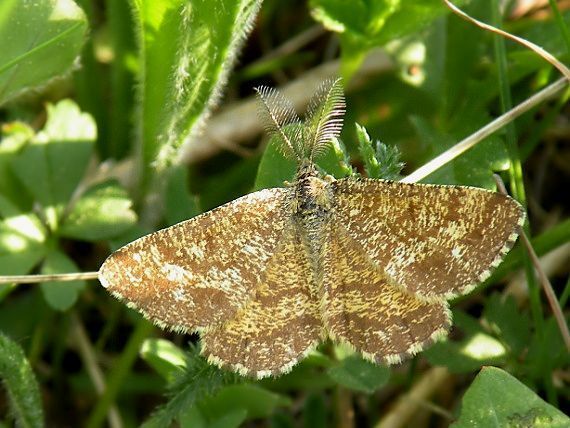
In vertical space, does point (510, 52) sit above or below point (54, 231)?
above

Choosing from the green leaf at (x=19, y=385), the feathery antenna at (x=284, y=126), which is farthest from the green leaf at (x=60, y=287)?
the feathery antenna at (x=284, y=126)

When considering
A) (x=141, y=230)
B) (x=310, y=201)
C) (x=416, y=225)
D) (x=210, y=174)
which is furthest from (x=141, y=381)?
(x=416, y=225)

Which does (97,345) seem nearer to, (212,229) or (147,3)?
(212,229)

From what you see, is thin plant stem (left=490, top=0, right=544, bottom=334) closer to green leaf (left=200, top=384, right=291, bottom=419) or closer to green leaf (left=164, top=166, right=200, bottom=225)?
green leaf (left=200, top=384, right=291, bottom=419)

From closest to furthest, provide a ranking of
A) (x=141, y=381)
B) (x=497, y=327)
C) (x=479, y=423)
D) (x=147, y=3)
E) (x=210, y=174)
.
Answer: (x=479, y=423), (x=147, y=3), (x=497, y=327), (x=141, y=381), (x=210, y=174)

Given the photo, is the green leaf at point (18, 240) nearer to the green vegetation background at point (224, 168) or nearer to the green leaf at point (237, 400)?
the green vegetation background at point (224, 168)

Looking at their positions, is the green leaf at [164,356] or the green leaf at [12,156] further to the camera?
the green leaf at [12,156]
